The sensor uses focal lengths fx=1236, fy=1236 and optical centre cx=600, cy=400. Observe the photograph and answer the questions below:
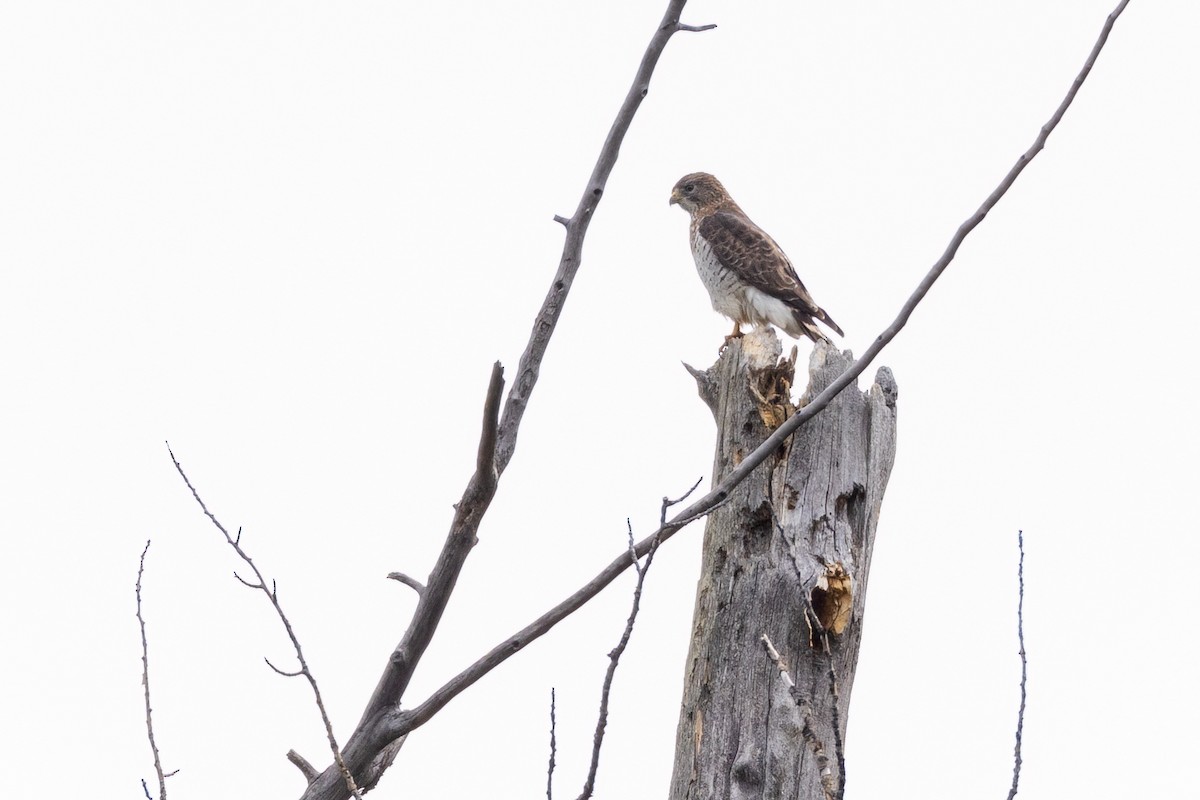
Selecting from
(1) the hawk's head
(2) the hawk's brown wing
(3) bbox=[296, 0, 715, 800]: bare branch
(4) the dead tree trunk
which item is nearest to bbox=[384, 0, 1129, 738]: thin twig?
(3) bbox=[296, 0, 715, 800]: bare branch

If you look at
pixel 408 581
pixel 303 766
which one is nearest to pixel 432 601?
pixel 408 581

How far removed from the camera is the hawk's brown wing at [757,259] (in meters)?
6.38

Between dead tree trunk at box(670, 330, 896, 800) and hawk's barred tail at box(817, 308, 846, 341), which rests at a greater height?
hawk's barred tail at box(817, 308, 846, 341)

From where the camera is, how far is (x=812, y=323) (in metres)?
6.42

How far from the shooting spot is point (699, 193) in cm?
782

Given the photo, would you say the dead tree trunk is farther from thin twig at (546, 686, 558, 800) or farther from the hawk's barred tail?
the hawk's barred tail

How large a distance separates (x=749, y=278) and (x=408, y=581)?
446cm

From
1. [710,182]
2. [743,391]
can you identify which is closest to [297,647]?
[743,391]

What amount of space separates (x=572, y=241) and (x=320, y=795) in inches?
41.9

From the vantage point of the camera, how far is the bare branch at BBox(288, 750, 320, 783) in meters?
2.31

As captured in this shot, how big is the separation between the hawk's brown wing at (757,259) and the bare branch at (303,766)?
4.44m

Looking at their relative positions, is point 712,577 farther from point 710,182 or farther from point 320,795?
point 710,182

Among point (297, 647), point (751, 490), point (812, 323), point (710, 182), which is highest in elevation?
point (710, 182)

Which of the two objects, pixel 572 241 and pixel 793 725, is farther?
pixel 793 725
